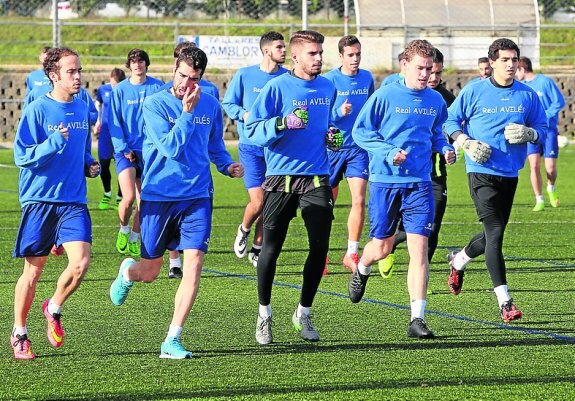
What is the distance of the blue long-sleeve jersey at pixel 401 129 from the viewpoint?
30.4ft

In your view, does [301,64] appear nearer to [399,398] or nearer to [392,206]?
[392,206]

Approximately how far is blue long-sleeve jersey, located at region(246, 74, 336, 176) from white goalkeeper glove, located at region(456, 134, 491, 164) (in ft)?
4.26

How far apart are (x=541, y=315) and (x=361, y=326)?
1474 millimetres

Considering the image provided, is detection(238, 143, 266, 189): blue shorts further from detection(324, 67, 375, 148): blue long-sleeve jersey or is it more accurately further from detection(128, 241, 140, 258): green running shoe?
detection(128, 241, 140, 258): green running shoe

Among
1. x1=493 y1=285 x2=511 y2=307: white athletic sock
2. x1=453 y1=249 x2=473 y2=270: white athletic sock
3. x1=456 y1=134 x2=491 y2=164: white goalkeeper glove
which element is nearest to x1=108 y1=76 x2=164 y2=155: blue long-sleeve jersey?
x1=453 y1=249 x2=473 y2=270: white athletic sock

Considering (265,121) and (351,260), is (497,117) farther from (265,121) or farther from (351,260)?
(351,260)

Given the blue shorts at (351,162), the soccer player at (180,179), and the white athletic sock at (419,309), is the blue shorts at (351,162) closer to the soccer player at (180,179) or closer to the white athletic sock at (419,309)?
the white athletic sock at (419,309)

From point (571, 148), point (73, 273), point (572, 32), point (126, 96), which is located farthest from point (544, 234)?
point (572, 32)

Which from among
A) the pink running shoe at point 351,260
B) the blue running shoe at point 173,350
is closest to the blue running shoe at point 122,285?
the blue running shoe at point 173,350

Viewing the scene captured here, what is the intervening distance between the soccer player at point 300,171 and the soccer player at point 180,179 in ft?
1.99

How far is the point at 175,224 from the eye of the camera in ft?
27.2

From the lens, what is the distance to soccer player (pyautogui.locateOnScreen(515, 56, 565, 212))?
17234mm

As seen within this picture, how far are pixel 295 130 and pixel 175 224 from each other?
1.14 meters

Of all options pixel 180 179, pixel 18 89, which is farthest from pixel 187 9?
pixel 180 179
